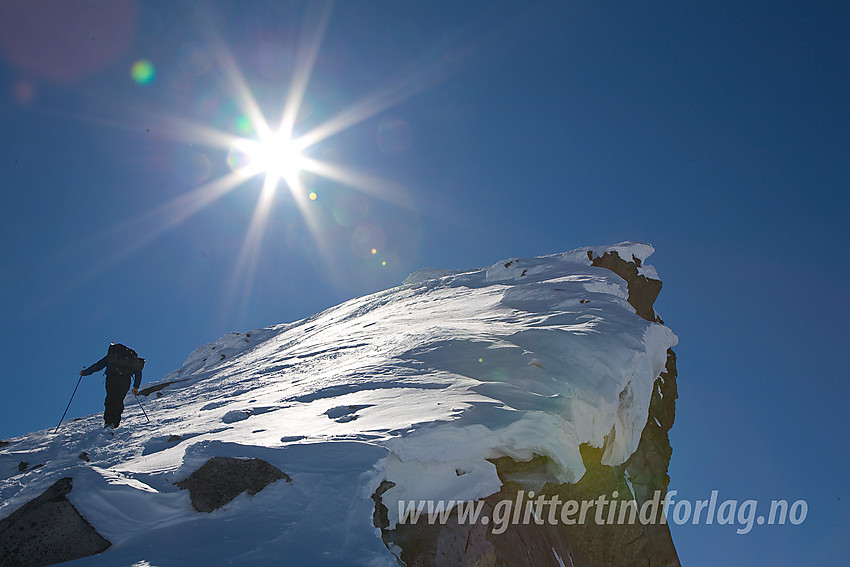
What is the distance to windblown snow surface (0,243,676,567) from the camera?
14.6 ft

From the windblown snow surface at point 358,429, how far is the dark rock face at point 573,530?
0.35 meters

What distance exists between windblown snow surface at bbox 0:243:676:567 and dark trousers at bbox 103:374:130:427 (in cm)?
29

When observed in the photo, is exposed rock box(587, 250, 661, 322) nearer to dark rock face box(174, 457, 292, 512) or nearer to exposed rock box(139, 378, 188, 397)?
exposed rock box(139, 378, 188, 397)

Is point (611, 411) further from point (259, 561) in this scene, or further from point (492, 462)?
point (259, 561)

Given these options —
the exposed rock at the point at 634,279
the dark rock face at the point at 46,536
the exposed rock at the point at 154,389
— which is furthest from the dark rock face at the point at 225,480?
the exposed rock at the point at 634,279

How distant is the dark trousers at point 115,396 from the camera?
9.67 meters

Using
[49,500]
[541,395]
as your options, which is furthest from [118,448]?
[541,395]

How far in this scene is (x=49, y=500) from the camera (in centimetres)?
459

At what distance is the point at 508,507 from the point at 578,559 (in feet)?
10.1

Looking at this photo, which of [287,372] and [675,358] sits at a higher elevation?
[675,358]

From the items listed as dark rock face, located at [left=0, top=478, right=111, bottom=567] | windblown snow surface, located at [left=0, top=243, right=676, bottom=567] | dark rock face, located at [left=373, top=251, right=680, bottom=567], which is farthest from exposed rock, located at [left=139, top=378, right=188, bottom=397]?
dark rock face, located at [left=373, top=251, right=680, bottom=567]

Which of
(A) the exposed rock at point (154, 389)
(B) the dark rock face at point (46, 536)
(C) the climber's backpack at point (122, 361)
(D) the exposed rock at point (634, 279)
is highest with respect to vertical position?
(D) the exposed rock at point (634, 279)

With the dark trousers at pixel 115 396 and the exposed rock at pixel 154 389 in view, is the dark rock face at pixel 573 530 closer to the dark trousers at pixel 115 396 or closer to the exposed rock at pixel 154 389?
the dark trousers at pixel 115 396

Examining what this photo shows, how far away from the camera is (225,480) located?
4.93 metres
